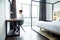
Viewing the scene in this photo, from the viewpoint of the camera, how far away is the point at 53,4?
5.38m

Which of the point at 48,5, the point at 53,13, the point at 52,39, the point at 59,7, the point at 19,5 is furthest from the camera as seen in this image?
the point at 19,5

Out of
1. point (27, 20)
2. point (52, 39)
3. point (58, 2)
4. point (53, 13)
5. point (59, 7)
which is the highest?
point (58, 2)

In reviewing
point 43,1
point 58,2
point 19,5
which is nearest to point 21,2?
point 19,5

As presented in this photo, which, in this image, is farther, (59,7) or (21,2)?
(21,2)

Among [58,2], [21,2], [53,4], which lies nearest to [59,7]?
[58,2]

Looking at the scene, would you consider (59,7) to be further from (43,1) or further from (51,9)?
(43,1)

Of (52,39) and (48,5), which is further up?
(48,5)

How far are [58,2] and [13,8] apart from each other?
2.72 m

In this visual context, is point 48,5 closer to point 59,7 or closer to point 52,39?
point 59,7

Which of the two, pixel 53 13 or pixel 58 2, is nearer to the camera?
pixel 58 2

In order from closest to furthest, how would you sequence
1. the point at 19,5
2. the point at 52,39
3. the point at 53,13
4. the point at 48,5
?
the point at 52,39 → the point at 53,13 → the point at 48,5 → the point at 19,5

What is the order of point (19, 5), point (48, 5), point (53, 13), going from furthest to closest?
point (19, 5) < point (48, 5) < point (53, 13)

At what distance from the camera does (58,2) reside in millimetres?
4859

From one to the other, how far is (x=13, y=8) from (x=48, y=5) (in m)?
2.27
